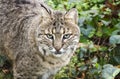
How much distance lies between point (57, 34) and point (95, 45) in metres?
1.31

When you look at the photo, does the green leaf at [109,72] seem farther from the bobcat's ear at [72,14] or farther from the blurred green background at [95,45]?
the bobcat's ear at [72,14]

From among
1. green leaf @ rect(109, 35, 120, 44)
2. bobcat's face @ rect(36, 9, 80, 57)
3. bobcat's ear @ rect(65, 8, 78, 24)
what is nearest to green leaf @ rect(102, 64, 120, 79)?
green leaf @ rect(109, 35, 120, 44)

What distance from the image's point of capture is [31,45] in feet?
17.2

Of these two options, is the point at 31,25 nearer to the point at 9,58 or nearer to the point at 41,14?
the point at 41,14

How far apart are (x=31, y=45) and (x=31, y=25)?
0.78ft

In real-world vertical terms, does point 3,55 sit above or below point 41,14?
below

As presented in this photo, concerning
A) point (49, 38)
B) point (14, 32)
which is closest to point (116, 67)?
point (49, 38)

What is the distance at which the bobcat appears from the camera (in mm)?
5008

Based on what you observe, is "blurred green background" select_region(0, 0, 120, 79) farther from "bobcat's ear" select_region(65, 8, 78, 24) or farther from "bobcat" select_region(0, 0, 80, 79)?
"bobcat's ear" select_region(65, 8, 78, 24)

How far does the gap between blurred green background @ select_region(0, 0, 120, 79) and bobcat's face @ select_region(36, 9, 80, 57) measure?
575 millimetres

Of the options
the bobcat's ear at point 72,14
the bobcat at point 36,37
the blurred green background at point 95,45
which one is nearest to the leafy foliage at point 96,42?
the blurred green background at point 95,45

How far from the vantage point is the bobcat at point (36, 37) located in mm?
5008

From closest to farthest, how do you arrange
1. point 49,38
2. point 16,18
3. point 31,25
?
point 49,38 < point 31,25 < point 16,18

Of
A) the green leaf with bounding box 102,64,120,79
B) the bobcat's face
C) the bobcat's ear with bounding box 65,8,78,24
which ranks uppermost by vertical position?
the bobcat's ear with bounding box 65,8,78,24
